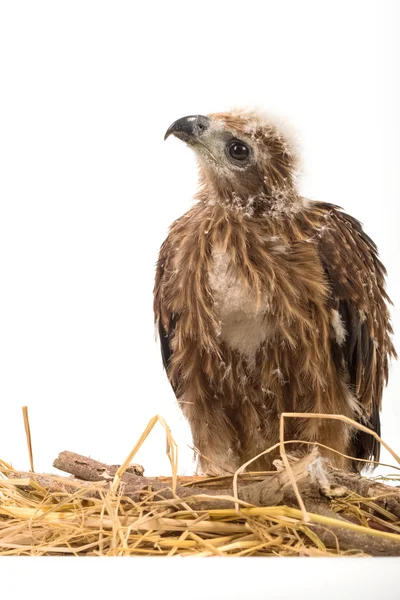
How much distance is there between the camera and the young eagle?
4.54 ft

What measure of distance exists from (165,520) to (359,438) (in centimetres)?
55

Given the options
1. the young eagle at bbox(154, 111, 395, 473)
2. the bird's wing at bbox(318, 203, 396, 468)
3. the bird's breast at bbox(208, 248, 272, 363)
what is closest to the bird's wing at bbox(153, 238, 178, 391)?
the young eagle at bbox(154, 111, 395, 473)

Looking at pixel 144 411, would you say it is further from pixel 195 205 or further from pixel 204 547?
pixel 204 547

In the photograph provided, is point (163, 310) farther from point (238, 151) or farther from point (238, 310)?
point (238, 151)

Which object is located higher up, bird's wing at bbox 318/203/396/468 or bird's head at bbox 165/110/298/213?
bird's head at bbox 165/110/298/213

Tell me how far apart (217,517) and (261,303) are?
15.5 inches

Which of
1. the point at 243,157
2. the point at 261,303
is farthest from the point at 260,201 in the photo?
the point at 261,303

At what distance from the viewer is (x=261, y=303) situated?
137 cm

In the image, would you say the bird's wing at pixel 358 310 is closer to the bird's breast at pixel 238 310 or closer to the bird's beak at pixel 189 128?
the bird's breast at pixel 238 310

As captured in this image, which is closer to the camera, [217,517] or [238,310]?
[217,517]

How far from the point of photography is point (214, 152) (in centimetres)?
143

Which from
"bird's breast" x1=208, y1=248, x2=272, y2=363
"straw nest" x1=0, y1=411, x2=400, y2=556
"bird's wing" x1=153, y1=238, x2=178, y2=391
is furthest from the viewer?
"bird's wing" x1=153, y1=238, x2=178, y2=391

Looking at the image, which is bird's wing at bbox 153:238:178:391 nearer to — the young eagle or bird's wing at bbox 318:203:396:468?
the young eagle
